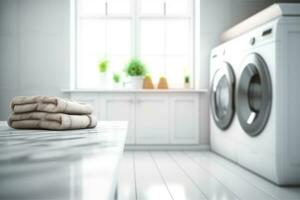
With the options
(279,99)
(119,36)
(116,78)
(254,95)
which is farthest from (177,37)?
(279,99)

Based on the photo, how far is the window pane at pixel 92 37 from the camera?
4.47 metres

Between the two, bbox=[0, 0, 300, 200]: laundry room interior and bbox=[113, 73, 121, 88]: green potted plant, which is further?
bbox=[113, 73, 121, 88]: green potted plant

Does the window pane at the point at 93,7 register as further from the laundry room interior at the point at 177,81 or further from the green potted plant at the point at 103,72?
the green potted plant at the point at 103,72

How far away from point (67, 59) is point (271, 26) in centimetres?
268

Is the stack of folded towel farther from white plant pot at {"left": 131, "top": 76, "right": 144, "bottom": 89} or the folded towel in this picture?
white plant pot at {"left": 131, "top": 76, "right": 144, "bottom": 89}

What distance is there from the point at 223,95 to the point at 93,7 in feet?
7.41

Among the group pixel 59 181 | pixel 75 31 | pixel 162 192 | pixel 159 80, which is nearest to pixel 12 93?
pixel 75 31

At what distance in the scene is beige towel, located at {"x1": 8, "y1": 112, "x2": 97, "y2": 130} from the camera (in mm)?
1028

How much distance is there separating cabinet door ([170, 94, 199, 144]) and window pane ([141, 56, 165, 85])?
547mm

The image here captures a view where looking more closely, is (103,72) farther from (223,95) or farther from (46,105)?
(46,105)

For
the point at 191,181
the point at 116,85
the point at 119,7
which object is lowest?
the point at 191,181

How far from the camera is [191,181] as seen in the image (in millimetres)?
2373

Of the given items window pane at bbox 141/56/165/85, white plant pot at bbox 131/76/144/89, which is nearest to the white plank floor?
white plant pot at bbox 131/76/144/89

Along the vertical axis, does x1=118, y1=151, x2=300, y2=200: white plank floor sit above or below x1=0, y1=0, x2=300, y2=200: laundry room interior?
below
